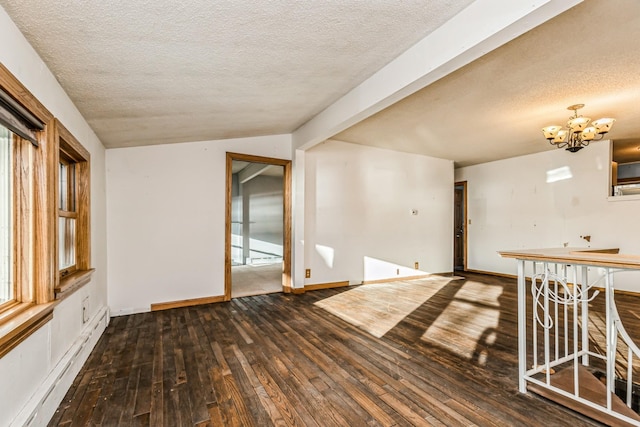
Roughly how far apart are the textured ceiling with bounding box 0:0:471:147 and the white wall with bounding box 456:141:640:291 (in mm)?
4731

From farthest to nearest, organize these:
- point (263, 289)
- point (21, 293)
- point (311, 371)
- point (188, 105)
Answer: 1. point (263, 289)
2. point (188, 105)
3. point (311, 371)
4. point (21, 293)

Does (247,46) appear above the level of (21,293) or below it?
above

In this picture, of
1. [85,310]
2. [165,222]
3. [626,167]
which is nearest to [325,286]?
[165,222]

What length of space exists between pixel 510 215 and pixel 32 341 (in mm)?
7090

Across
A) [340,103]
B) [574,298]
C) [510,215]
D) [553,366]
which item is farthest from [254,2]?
[510,215]

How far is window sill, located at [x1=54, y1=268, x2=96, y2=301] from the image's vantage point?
1.95 m

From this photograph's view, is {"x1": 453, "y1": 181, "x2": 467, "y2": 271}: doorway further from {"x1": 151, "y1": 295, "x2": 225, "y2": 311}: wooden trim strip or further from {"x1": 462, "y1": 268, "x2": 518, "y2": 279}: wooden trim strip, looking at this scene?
{"x1": 151, "y1": 295, "x2": 225, "y2": 311}: wooden trim strip

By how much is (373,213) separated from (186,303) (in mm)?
3307

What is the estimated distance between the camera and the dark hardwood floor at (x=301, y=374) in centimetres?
175

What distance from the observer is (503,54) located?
2402 mm

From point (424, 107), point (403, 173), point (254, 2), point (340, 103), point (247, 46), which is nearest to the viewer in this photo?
point (254, 2)

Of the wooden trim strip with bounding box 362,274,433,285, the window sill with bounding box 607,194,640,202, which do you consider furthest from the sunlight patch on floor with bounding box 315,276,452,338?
the window sill with bounding box 607,194,640,202

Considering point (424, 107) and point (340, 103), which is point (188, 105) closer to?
Answer: point (340, 103)

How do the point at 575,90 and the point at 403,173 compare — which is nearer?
the point at 575,90
